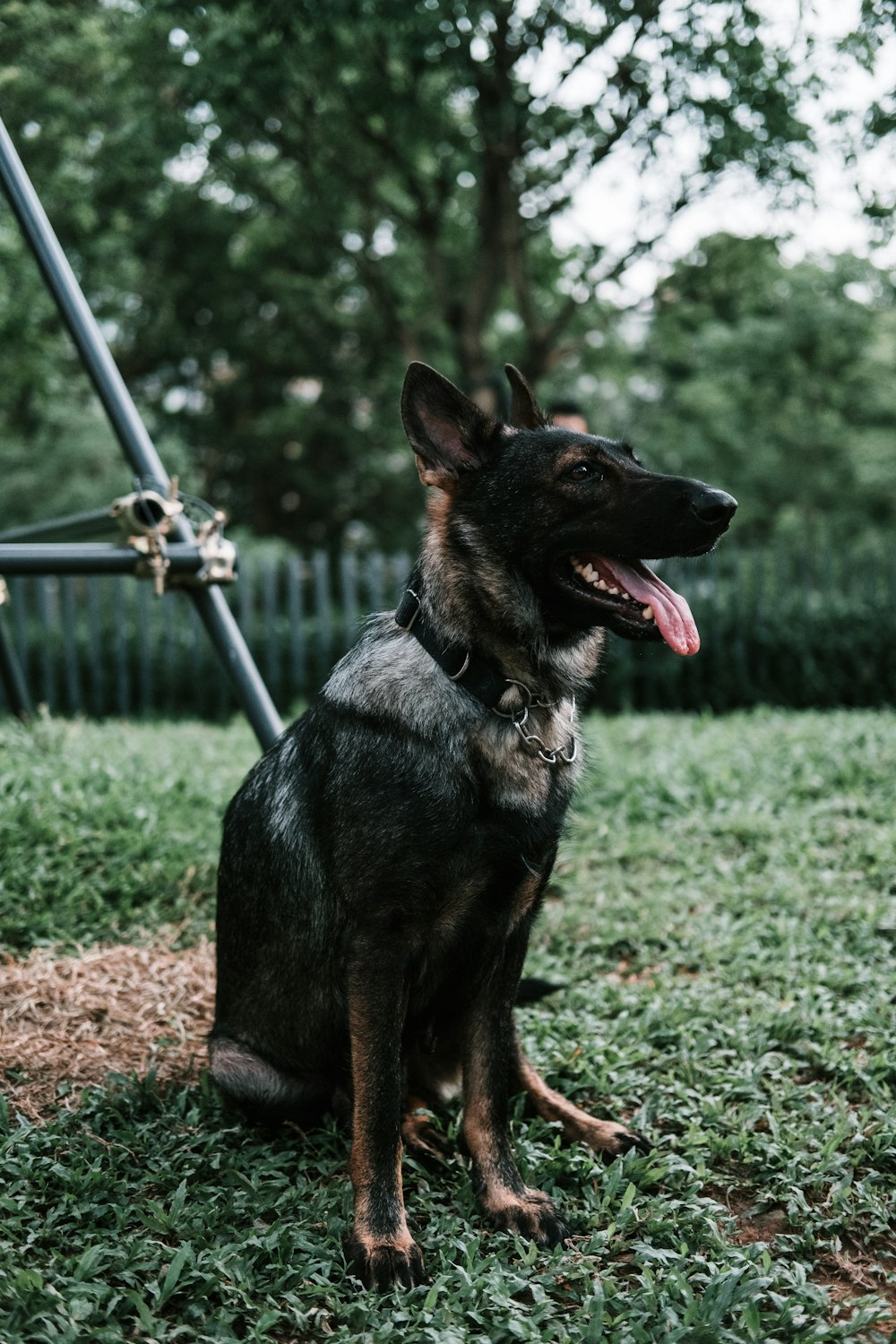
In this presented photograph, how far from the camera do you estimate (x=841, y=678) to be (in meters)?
10.5

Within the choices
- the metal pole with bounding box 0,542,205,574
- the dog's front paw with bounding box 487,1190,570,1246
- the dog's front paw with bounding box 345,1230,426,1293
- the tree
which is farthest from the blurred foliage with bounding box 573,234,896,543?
the dog's front paw with bounding box 345,1230,426,1293

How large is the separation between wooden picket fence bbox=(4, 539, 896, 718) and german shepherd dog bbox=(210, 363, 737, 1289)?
24.2 feet

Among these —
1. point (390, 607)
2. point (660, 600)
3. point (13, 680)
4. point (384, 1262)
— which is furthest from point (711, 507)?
point (390, 607)

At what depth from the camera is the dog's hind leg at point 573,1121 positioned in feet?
10.1

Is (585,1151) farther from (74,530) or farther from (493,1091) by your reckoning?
(74,530)

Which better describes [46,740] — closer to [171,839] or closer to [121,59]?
[171,839]

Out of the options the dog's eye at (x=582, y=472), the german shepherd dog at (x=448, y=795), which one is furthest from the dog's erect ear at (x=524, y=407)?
the dog's eye at (x=582, y=472)

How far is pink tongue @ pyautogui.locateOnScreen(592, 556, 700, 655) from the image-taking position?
255 centimetres

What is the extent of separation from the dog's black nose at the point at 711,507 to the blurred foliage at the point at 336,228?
4499 mm

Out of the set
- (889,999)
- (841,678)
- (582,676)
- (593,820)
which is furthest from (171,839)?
(841,678)

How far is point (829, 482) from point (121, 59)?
49.3 feet

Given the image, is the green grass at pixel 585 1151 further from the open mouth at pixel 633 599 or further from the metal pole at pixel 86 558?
the metal pole at pixel 86 558

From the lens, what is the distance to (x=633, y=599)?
263cm

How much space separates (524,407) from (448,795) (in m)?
1.23
